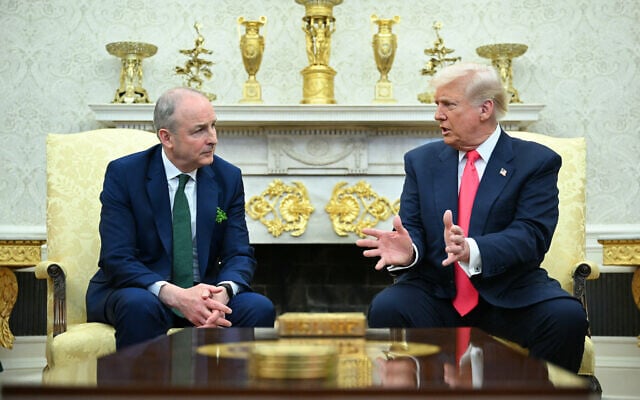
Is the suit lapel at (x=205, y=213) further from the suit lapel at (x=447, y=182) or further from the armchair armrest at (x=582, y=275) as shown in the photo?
the armchair armrest at (x=582, y=275)

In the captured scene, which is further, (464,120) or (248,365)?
(464,120)

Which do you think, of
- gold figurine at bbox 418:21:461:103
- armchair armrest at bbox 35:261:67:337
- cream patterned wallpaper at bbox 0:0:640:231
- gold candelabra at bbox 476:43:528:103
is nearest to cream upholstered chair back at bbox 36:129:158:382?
armchair armrest at bbox 35:261:67:337

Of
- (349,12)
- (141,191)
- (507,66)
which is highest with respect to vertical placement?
(349,12)

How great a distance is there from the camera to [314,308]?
4.96m

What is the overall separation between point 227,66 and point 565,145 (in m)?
2.13

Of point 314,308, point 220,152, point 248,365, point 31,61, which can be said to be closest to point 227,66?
point 220,152

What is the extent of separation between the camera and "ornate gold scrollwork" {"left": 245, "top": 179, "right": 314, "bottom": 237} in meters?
4.69

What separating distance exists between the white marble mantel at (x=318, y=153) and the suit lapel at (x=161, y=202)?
4.94ft

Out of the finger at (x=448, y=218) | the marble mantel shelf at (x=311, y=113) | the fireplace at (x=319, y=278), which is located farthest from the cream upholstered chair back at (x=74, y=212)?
the fireplace at (x=319, y=278)

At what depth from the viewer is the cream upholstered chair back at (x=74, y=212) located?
319 cm

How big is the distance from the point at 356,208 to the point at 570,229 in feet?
4.84

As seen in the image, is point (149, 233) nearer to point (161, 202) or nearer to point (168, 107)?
point (161, 202)

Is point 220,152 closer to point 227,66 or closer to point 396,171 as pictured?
point 227,66

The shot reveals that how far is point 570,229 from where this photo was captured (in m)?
3.44
